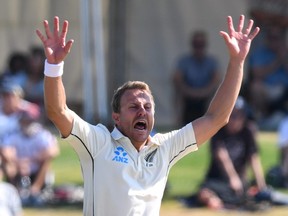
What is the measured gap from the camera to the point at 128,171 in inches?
252

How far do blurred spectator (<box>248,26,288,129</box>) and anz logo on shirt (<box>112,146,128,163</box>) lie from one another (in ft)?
40.0

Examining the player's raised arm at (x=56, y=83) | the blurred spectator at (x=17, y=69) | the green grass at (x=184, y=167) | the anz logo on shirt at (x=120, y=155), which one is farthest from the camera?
the blurred spectator at (x=17, y=69)

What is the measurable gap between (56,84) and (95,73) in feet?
36.6

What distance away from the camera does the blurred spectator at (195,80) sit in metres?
18.0

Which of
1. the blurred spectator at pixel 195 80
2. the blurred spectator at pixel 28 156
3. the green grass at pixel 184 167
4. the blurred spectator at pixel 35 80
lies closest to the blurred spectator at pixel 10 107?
the blurred spectator at pixel 28 156

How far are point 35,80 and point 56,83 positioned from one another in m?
12.1

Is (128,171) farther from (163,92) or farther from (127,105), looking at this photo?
(163,92)

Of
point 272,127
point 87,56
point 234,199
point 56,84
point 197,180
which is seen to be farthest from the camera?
point 272,127

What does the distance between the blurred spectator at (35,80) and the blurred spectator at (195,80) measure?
7.27 feet

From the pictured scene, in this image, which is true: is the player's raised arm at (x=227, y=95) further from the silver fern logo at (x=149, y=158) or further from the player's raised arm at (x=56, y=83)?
the player's raised arm at (x=56, y=83)

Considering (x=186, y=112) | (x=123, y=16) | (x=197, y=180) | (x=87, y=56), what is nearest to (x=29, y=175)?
(x=197, y=180)

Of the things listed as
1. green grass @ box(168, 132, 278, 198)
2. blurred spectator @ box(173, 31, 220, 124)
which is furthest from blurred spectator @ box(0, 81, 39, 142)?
blurred spectator @ box(173, 31, 220, 124)

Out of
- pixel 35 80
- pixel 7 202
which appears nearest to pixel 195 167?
pixel 35 80

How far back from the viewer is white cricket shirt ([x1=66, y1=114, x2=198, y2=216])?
249 inches
